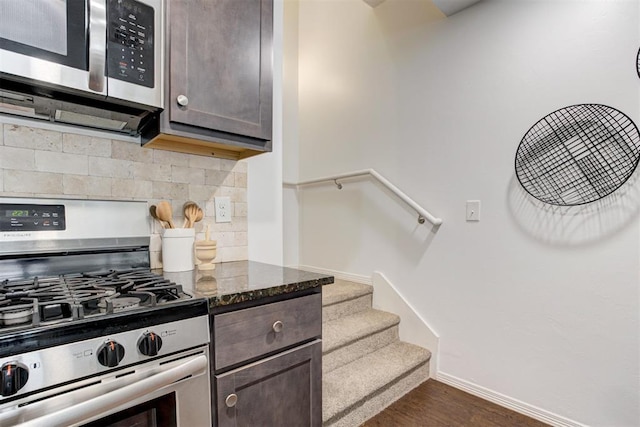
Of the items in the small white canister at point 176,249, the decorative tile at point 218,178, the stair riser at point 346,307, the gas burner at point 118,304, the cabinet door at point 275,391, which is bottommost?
the stair riser at point 346,307

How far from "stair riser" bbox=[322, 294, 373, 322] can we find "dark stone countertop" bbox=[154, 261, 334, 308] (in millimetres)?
1012

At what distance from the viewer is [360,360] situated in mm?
2055

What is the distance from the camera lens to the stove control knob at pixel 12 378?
58 cm

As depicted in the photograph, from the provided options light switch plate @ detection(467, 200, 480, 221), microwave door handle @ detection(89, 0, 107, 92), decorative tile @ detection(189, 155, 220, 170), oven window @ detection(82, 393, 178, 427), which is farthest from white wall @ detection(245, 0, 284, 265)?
light switch plate @ detection(467, 200, 480, 221)

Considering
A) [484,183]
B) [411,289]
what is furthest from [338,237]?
[484,183]

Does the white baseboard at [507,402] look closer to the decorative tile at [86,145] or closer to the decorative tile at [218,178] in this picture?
the decorative tile at [218,178]

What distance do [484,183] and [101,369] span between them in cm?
198

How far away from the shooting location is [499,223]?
73.4 inches

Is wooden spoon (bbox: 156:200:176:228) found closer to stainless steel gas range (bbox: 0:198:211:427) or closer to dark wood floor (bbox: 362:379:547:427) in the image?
stainless steel gas range (bbox: 0:198:211:427)

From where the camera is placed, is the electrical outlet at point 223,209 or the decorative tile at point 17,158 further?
the electrical outlet at point 223,209

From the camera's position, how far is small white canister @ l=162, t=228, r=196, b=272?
4.11 ft

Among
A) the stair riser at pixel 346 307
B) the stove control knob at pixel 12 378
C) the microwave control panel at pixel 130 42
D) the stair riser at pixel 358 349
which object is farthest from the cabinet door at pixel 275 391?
the stair riser at pixel 346 307

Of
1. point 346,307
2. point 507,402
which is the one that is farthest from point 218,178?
point 507,402

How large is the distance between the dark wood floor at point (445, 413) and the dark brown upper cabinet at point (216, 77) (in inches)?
62.1
